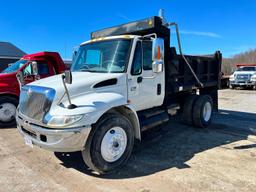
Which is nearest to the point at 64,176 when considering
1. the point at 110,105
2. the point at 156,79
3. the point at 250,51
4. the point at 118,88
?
the point at 110,105

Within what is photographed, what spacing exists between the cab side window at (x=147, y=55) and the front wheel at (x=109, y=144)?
124cm

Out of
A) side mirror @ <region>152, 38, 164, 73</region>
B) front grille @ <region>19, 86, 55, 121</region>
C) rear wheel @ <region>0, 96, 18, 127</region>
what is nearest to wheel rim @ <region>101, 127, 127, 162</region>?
front grille @ <region>19, 86, 55, 121</region>

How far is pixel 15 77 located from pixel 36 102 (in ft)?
13.7

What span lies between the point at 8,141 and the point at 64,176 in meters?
2.74

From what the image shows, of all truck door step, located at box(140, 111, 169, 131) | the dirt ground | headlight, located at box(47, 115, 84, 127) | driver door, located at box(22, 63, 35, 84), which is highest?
driver door, located at box(22, 63, 35, 84)

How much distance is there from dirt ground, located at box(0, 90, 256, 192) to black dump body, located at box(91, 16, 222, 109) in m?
1.27

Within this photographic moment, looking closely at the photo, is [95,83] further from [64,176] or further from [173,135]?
[173,135]

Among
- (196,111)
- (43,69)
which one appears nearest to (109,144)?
(196,111)

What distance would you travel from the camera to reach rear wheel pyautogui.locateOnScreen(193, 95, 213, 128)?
639 cm

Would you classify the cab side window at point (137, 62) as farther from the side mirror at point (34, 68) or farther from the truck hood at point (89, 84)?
the side mirror at point (34, 68)

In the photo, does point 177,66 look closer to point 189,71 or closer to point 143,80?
point 189,71

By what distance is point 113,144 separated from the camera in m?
3.84

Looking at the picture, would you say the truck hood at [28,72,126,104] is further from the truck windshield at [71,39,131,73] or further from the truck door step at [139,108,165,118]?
the truck door step at [139,108,165,118]

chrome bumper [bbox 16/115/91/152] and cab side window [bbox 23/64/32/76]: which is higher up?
cab side window [bbox 23/64/32/76]
